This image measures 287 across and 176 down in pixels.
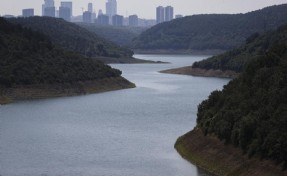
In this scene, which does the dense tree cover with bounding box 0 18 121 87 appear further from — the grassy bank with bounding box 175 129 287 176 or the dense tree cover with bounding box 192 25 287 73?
the grassy bank with bounding box 175 129 287 176

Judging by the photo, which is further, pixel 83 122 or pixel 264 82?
pixel 83 122

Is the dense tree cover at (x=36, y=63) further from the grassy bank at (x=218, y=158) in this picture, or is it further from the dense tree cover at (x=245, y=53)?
the grassy bank at (x=218, y=158)

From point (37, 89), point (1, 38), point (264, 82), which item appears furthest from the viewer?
point (1, 38)

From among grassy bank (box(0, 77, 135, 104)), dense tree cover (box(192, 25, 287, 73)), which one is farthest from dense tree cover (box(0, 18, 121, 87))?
dense tree cover (box(192, 25, 287, 73))

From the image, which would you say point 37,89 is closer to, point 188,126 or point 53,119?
point 53,119

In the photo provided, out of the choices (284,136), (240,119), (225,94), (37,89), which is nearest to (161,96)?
(37,89)

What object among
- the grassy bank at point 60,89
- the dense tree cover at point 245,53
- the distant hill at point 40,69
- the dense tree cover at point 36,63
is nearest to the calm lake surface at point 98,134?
the grassy bank at point 60,89

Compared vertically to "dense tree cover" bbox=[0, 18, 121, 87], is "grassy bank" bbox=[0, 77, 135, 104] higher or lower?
lower

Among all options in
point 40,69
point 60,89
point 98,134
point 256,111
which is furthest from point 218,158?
point 40,69
